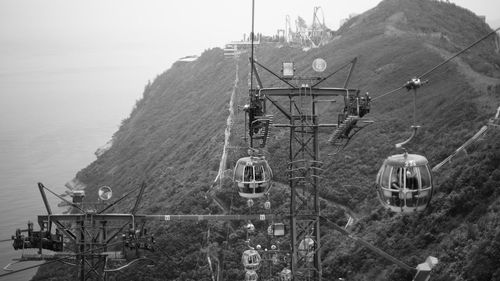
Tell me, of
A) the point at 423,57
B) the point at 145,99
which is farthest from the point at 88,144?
the point at 423,57

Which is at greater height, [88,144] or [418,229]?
[418,229]

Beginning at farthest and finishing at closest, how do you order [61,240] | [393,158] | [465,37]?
[465,37]
[61,240]
[393,158]

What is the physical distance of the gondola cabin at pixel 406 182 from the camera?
12.5 metres

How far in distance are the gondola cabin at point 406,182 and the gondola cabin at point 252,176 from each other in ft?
13.4

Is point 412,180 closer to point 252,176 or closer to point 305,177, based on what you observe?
point 305,177

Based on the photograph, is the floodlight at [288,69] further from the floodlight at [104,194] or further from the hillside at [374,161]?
the hillside at [374,161]

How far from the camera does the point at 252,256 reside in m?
21.3

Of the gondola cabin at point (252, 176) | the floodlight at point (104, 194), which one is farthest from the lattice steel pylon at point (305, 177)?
the floodlight at point (104, 194)

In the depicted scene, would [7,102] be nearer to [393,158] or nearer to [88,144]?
[88,144]

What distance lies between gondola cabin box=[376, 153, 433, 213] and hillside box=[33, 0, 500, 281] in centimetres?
596

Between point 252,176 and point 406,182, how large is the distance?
4.75 metres

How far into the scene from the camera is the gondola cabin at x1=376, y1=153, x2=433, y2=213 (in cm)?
1252

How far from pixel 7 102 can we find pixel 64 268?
140355 millimetres

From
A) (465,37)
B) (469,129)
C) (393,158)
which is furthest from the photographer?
(465,37)
